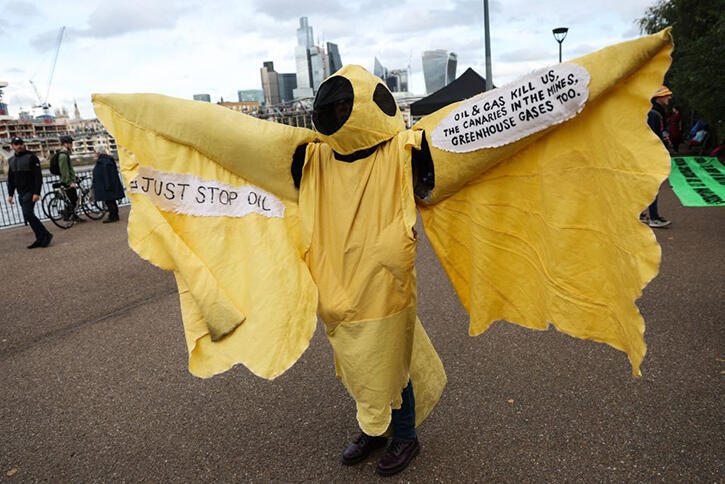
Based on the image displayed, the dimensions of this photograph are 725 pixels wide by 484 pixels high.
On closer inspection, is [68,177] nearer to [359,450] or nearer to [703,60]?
[359,450]

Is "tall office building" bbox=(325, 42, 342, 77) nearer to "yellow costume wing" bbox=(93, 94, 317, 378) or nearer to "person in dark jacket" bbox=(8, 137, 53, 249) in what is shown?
"yellow costume wing" bbox=(93, 94, 317, 378)

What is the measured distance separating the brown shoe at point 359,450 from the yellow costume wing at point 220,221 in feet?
2.41

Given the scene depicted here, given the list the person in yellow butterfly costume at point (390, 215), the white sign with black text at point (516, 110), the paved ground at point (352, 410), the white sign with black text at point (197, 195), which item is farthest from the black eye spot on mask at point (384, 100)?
the paved ground at point (352, 410)

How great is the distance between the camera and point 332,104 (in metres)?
1.99

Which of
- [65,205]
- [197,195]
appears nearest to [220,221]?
[197,195]

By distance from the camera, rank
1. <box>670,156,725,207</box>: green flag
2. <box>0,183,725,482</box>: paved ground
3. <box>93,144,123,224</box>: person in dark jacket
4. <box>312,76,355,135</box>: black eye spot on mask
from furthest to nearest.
Answer: <box>93,144,123,224</box>: person in dark jacket → <box>670,156,725,207</box>: green flag → <box>0,183,725,482</box>: paved ground → <box>312,76,355,135</box>: black eye spot on mask

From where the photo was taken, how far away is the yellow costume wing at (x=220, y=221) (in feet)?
7.30

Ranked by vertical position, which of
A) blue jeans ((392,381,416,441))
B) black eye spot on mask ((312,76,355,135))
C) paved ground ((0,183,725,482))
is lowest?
paved ground ((0,183,725,482))

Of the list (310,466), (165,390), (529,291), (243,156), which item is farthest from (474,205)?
(165,390)

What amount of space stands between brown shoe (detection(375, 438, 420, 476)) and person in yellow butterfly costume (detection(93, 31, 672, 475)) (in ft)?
0.05

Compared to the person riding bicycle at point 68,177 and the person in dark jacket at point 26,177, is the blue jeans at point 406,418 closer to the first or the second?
the person in dark jacket at point 26,177

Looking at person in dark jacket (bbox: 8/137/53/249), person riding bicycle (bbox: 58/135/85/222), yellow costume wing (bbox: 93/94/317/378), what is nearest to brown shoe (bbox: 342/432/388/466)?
yellow costume wing (bbox: 93/94/317/378)

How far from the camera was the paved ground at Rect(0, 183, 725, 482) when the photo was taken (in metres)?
2.50

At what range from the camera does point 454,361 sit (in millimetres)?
3570
